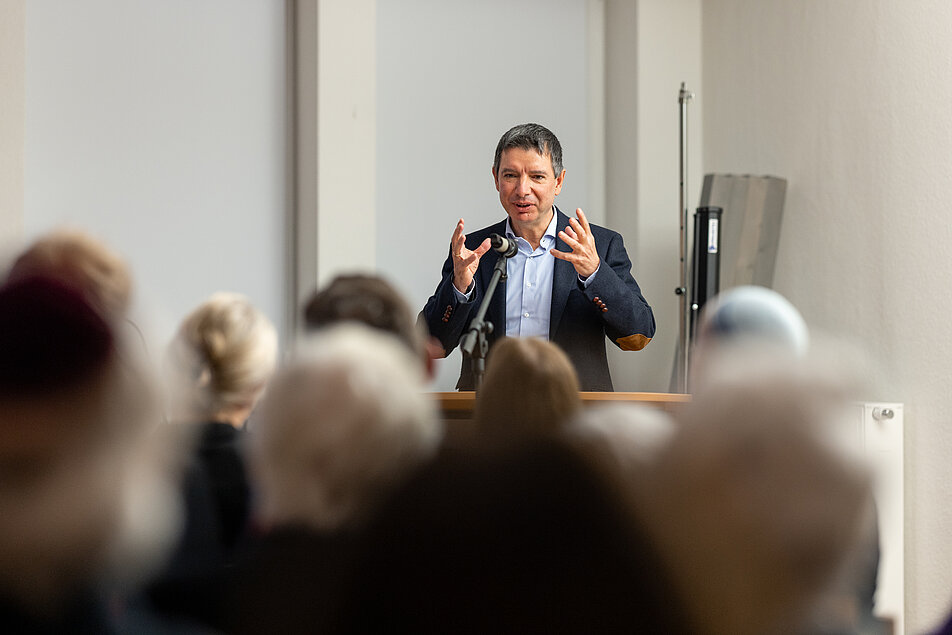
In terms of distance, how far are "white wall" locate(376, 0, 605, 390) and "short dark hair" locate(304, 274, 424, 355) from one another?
3959 millimetres

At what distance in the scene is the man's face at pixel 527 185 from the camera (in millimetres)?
3854

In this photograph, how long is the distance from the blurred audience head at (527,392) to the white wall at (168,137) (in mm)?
4010

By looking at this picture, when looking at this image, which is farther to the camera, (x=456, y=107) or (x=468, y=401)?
(x=456, y=107)

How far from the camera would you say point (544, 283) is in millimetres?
3949

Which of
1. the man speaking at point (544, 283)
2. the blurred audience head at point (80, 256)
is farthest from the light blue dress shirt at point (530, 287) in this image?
the blurred audience head at point (80, 256)

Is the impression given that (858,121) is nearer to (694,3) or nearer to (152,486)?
(694,3)

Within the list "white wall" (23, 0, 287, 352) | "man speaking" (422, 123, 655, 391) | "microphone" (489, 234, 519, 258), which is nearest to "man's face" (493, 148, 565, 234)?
"man speaking" (422, 123, 655, 391)

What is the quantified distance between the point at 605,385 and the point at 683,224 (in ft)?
6.09

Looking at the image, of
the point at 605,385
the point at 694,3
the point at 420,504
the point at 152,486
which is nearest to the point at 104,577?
the point at 152,486

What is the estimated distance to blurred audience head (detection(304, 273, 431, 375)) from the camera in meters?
1.50

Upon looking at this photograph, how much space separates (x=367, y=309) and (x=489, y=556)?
2.04ft

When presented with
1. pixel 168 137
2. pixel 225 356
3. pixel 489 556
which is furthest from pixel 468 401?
pixel 168 137

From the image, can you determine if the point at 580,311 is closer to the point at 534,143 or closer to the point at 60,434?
the point at 534,143

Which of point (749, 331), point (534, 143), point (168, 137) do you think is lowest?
point (749, 331)
